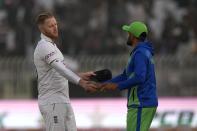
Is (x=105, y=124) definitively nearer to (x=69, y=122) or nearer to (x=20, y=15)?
(x=20, y=15)

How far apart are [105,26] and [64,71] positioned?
874 cm

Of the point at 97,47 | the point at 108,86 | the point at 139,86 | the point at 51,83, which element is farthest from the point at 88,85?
the point at 97,47

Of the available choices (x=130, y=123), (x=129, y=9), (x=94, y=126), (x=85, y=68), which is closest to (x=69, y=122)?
(x=130, y=123)


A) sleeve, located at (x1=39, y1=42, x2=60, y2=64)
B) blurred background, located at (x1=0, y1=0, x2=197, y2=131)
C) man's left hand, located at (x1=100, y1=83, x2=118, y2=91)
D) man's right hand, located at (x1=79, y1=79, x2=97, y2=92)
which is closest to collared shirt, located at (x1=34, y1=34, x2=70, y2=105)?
sleeve, located at (x1=39, y1=42, x2=60, y2=64)

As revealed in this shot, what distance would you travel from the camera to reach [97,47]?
17250 mm

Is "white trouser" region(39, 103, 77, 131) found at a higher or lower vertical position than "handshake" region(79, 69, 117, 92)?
lower

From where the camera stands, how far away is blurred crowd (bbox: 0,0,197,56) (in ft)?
56.9

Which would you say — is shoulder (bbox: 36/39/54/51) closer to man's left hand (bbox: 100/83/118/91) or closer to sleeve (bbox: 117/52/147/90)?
man's left hand (bbox: 100/83/118/91)

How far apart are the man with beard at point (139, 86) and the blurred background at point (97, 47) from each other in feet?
20.9

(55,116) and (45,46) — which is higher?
(45,46)

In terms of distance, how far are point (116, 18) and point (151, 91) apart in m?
8.57

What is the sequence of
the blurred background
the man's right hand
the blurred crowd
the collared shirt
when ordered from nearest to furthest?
1. the man's right hand
2. the collared shirt
3. the blurred background
4. the blurred crowd

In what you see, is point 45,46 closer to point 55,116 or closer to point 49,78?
point 49,78

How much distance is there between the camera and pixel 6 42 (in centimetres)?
1780
